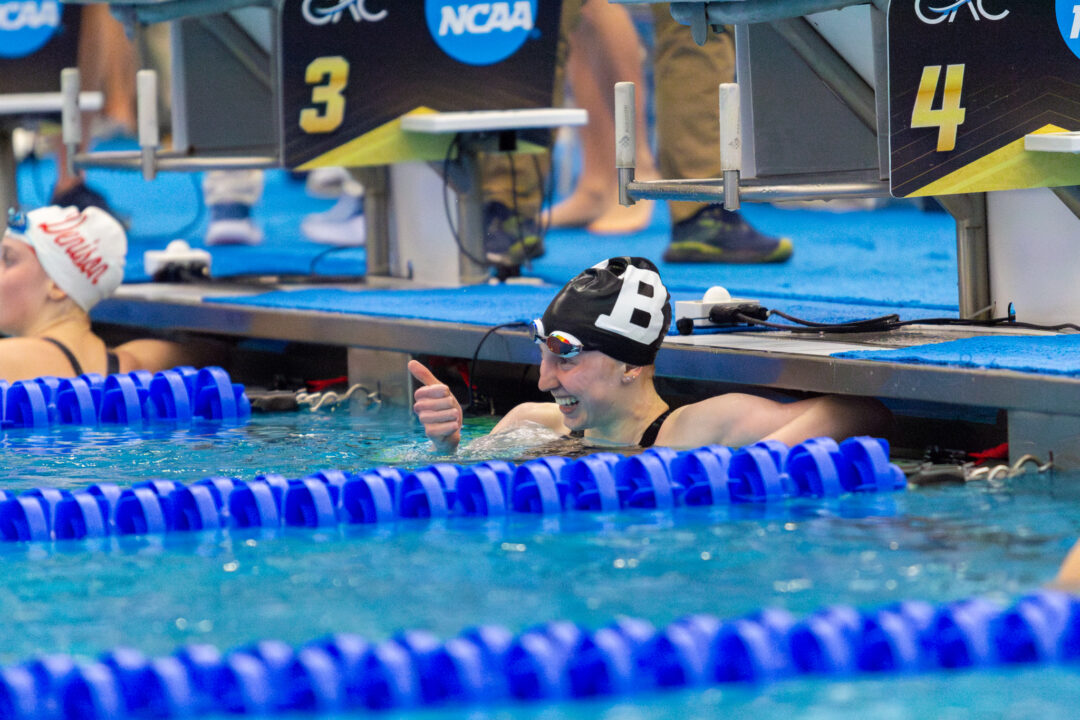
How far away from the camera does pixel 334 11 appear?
746 centimetres

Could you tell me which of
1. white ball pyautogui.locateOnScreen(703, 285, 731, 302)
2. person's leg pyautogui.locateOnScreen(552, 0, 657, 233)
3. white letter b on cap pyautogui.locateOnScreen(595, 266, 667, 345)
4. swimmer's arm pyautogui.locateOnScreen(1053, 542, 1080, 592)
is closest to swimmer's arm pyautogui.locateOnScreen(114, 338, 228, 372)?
white ball pyautogui.locateOnScreen(703, 285, 731, 302)

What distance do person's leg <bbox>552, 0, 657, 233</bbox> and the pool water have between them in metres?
5.54

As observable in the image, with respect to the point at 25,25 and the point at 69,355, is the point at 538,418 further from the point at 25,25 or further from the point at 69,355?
the point at 25,25

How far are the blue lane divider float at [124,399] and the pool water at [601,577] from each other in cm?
211

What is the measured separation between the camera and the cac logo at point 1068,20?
16.7ft


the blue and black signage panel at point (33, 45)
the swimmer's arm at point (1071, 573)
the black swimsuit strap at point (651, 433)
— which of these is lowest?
the swimmer's arm at point (1071, 573)

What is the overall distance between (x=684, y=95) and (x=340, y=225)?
3.30 meters

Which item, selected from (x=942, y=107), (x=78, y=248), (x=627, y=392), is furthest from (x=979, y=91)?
(x=78, y=248)

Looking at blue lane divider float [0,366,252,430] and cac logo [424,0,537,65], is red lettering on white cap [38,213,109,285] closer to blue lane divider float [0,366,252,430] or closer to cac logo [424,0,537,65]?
blue lane divider float [0,366,252,430]

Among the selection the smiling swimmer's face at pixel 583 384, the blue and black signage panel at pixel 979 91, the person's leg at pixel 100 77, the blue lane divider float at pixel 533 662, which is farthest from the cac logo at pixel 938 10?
the person's leg at pixel 100 77

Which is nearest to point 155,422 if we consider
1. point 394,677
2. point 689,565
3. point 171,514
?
point 171,514

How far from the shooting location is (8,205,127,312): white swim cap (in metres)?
6.83

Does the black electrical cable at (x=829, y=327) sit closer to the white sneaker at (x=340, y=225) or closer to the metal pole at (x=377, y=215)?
the metal pole at (x=377, y=215)

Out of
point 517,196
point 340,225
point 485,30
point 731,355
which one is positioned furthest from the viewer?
point 340,225
